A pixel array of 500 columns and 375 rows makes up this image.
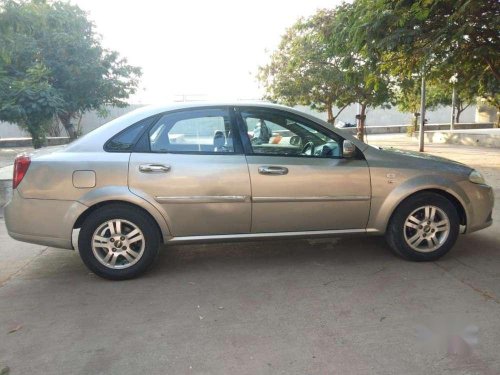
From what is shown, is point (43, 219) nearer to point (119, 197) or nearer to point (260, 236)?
point (119, 197)

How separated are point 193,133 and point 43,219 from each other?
1569 mm

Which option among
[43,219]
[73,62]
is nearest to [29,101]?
[73,62]

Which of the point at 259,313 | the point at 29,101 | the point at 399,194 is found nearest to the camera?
the point at 259,313

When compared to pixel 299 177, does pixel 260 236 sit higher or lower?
lower

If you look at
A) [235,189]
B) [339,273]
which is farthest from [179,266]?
[339,273]

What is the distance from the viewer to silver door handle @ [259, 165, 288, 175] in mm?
4363

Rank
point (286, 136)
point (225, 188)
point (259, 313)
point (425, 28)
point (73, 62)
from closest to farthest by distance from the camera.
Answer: point (259, 313) < point (225, 188) < point (286, 136) < point (425, 28) < point (73, 62)

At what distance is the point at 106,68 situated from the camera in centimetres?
2048

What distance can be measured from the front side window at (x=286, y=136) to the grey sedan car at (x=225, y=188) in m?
0.01

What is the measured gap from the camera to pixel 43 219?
4207 mm

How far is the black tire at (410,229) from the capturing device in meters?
4.62

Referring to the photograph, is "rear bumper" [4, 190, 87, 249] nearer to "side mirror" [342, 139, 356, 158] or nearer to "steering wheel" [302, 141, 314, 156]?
"steering wheel" [302, 141, 314, 156]

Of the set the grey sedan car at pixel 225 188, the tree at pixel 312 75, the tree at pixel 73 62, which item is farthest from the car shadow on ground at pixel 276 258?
the tree at pixel 73 62

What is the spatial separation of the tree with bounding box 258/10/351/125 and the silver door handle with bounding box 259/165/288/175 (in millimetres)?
9864
